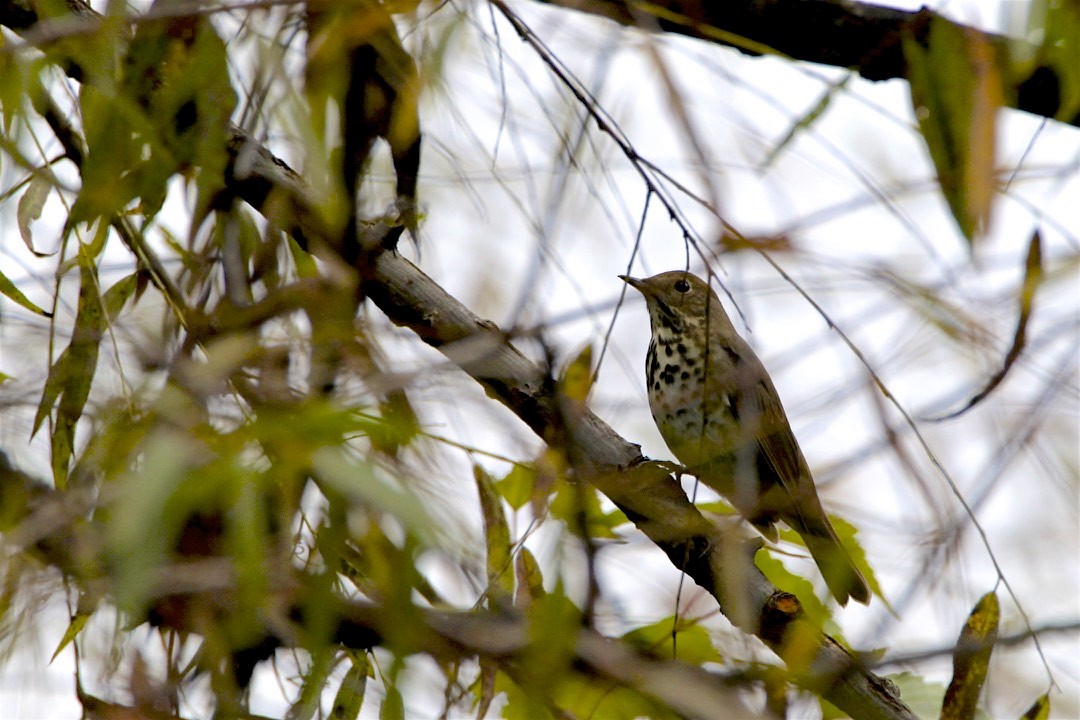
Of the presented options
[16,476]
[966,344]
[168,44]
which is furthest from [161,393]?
[966,344]

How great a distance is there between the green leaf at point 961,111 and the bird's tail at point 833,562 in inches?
42.7

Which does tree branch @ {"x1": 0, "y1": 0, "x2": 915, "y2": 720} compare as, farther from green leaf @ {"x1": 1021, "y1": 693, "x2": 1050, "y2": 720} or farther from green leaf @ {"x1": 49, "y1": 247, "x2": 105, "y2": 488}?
green leaf @ {"x1": 49, "y1": 247, "x2": 105, "y2": 488}

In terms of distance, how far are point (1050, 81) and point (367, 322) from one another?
2280 millimetres

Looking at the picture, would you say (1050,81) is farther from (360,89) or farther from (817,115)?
(360,89)

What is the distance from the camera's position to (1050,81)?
3352 mm

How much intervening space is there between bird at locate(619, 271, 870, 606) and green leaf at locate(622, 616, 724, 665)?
313 mm

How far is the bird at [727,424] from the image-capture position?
2.99m

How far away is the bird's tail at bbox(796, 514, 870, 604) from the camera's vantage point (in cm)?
286

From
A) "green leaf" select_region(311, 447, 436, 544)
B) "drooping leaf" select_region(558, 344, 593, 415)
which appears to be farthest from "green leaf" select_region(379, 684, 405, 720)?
"drooping leaf" select_region(558, 344, 593, 415)

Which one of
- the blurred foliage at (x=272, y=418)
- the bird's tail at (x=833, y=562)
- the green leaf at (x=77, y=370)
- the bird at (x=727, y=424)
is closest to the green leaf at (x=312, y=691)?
the blurred foliage at (x=272, y=418)

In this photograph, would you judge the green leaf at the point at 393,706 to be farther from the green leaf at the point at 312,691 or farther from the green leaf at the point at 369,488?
the green leaf at the point at 369,488

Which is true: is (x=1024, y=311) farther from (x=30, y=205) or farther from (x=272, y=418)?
(x=30, y=205)

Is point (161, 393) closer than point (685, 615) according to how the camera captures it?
Yes

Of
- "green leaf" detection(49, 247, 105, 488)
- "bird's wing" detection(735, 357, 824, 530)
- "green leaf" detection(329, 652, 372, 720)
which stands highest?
"bird's wing" detection(735, 357, 824, 530)
